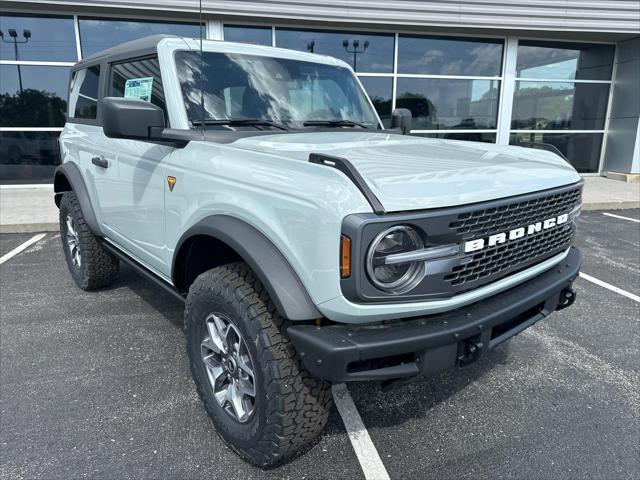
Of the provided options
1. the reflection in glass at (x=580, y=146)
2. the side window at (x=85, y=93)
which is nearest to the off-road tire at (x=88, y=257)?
the side window at (x=85, y=93)

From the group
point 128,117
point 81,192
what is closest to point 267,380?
point 128,117

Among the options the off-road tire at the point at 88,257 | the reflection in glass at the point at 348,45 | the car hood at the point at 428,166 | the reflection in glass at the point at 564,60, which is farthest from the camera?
the reflection in glass at the point at 564,60

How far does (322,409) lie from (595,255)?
5.23 metres

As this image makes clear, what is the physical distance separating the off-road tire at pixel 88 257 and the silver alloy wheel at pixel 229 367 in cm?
219

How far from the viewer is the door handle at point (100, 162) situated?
3.38 metres

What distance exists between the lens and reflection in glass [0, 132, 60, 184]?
1001 centimetres

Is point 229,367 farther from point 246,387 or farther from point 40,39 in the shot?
point 40,39

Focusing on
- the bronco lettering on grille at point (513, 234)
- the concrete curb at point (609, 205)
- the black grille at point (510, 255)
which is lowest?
the concrete curb at point (609, 205)

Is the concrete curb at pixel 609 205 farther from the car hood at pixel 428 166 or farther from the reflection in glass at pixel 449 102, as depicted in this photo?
the car hood at pixel 428 166

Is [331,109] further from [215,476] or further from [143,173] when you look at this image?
[215,476]

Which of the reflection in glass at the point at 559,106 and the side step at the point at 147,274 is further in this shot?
the reflection in glass at the point at 559,106

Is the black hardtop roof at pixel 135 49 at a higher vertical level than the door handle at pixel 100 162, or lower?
higher

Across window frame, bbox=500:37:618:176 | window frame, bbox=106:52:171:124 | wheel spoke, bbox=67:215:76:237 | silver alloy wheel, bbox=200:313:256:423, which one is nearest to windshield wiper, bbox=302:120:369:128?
window frame, bbox=106:52:171:124

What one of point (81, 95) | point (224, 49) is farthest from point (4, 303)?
point (224, 49)
